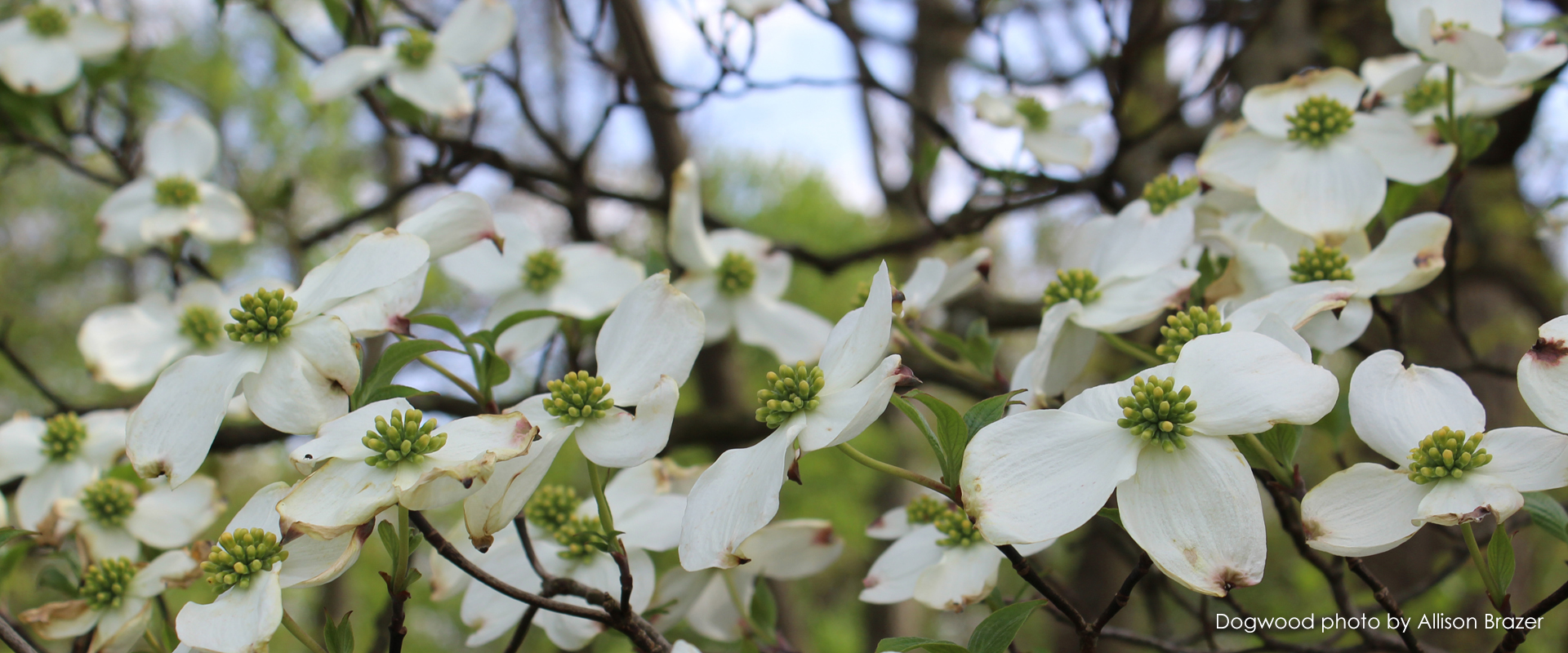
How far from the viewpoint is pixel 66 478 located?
0.89m

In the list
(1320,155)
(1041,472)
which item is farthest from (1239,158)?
(1041,472)

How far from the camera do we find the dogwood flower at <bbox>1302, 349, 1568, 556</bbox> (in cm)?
48

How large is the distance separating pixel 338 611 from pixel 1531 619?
5261 mm

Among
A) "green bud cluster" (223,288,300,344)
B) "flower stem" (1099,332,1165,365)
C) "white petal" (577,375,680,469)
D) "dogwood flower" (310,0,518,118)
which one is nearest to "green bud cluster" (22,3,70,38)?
"dogwood flower" (310,0,518,118)

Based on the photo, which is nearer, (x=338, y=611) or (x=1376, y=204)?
(x=1376, y=204)

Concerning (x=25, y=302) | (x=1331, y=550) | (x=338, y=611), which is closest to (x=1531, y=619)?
(x=1331, y=550)

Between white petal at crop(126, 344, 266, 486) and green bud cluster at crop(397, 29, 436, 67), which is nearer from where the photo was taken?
white petal at crop(126, 344, 266, 486)

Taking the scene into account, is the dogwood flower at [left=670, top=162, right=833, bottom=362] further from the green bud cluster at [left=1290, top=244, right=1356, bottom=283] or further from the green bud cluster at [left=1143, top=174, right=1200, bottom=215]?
the green bud cluster at [left=1290, top=244, right=1356, bottom=283]

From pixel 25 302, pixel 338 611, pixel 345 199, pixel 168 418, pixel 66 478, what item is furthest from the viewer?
pixel 25 302

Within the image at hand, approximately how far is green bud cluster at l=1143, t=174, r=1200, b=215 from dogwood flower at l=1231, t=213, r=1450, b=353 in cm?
15

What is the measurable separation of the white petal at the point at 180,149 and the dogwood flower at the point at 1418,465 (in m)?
1.30

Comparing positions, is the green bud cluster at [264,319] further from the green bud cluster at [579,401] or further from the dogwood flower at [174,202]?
the dogwood flower at [174,202]

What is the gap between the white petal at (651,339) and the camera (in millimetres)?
577

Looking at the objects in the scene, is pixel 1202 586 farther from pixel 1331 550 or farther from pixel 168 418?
pixel 168 418
